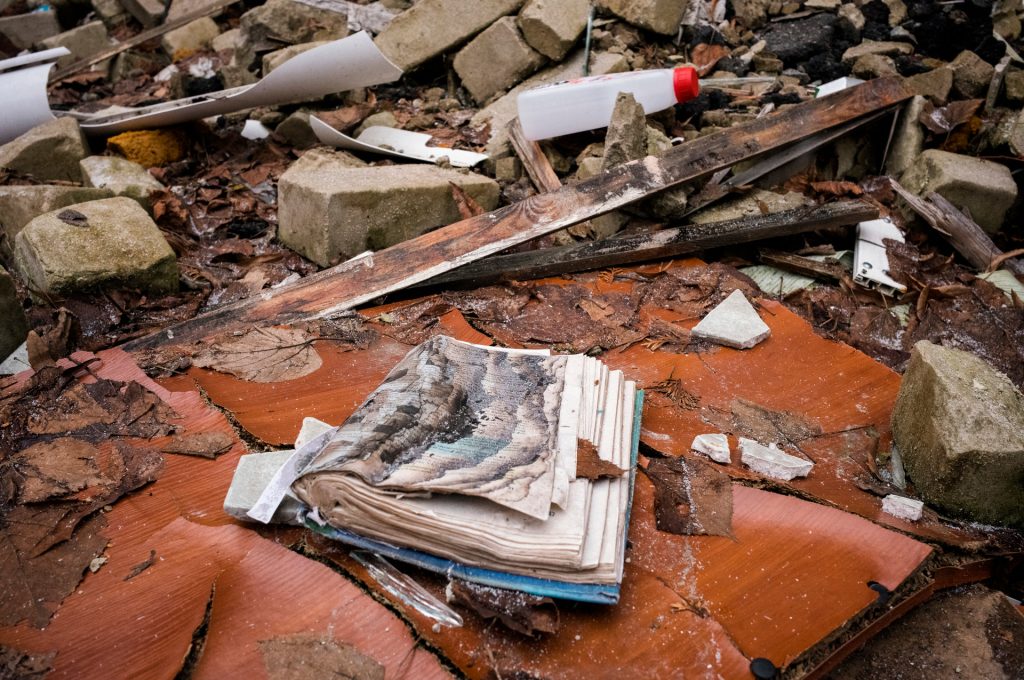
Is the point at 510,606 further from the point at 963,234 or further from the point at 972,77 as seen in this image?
the point at 972,77

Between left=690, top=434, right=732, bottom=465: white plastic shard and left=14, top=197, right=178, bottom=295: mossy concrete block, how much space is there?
260 centimetres

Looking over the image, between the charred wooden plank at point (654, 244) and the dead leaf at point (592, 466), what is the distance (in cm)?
143

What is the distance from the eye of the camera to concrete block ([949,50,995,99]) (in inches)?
159

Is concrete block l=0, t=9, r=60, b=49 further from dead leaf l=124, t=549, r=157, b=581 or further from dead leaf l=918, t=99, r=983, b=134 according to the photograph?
dead leaf l=918, t=99, r=983, b=134

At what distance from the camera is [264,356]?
7.38ft

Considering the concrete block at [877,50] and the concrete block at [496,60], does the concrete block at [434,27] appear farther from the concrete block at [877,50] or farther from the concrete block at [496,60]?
the concrete block at [877,50]

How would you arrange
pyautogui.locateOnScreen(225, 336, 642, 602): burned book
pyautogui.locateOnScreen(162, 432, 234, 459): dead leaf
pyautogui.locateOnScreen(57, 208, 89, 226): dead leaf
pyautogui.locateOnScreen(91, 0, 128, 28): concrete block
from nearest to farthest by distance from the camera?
pyautogui.locateOnScreen(225, 336, 642, 602): burned book
pyautogui.locateOnScreen(162, 432, 234, 459): dead leaf
pyautogui.locateOnScreen(57, 208, 89, 226): dead leaf
pyautogui.locateOnScreen(91, 0, 128, 28): concrete block

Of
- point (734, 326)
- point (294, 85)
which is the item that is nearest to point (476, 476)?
point (734, 326)

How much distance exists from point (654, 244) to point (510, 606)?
6.81 feet

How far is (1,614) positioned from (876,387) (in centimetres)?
248

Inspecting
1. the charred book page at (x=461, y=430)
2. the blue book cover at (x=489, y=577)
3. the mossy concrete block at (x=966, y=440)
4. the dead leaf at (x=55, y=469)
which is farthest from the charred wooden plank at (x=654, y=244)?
the blue book cover at (x=489, y=577)

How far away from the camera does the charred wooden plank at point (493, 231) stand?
263 centimetres

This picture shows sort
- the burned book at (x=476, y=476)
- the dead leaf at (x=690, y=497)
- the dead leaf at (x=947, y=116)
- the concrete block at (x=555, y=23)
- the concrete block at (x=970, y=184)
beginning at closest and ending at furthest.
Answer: the burned book at (x=476, y=476) → the dead leaf at (x=690, y=497) → the concrete block at (x=970, y=184) → the dead leaf at (x=947, y=116) → the concrete block at (x=555, y=23)

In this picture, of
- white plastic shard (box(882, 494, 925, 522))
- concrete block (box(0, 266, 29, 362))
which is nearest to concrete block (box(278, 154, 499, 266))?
concrete block (box(0, 266, 29, 362))
